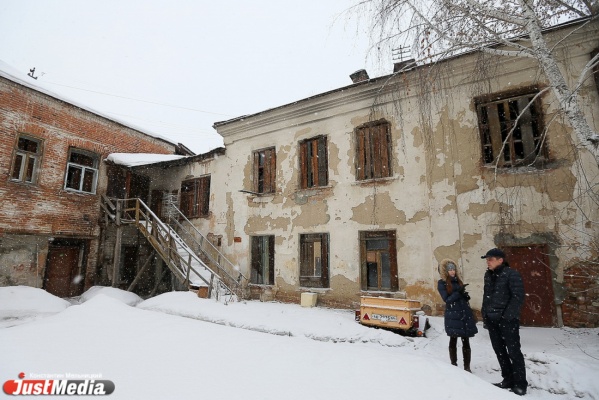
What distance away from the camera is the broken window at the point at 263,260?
436 inches

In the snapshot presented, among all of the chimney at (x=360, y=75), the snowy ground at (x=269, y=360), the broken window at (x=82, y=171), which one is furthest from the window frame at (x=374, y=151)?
the broken window at (x=82, y=171)

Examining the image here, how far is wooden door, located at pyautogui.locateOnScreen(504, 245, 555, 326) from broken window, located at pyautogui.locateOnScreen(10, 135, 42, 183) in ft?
52.6

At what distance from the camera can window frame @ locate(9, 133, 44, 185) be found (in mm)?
10941

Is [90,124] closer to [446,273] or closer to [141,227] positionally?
[141,227]

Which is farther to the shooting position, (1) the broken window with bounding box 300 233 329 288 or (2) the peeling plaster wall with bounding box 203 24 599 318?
(1) the broken window with bounding box 300 233 329 288

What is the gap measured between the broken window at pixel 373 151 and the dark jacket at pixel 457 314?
16.3ft

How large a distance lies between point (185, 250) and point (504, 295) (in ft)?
33.2

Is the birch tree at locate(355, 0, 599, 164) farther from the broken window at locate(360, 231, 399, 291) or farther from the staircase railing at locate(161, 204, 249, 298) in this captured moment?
the staircase railing at locate(161, 204, 249, 298)

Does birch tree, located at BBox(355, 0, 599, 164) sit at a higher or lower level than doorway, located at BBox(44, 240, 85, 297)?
higher

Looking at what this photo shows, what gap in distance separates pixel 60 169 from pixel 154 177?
3818mm

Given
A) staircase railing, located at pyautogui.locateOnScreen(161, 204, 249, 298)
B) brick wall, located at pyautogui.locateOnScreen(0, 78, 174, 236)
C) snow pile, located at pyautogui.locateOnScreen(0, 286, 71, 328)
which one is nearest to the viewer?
snow pile, located at pyautogui.locateOnScreen(0, 286, 71, 328)

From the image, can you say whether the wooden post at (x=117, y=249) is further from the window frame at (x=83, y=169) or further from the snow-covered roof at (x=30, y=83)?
the snow-covered roof at (x=30, y=83)

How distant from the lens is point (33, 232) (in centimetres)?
1109

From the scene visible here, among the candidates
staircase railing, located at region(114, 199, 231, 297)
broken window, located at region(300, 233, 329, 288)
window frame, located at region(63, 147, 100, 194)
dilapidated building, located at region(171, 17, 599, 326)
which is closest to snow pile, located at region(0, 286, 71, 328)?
staircase railing, located at region(114, 199, 231, 297)
